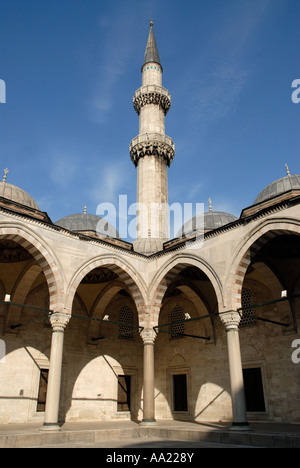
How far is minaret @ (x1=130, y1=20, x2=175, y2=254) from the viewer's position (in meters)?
18.9

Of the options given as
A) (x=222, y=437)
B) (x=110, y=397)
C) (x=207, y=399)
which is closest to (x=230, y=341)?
(x=222, y=437)

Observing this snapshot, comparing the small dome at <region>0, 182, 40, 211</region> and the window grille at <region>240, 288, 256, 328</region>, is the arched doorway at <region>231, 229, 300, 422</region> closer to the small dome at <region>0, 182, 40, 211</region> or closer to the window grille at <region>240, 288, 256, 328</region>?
the window grille at <region>240, 288, 256, 328</region>

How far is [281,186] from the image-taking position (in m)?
13.1

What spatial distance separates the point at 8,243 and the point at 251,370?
29.2 feet

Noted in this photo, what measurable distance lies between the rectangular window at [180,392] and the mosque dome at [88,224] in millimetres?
6483

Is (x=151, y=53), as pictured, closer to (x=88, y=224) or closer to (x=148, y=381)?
(x=88, y=224)

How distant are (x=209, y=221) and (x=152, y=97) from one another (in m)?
9.97

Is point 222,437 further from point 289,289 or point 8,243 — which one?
point 8,243

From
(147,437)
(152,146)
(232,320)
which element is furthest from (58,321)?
(152,146)

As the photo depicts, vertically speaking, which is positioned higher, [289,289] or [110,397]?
[289,289]

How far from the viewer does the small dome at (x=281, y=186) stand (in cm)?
1283

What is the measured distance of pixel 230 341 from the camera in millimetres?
9281

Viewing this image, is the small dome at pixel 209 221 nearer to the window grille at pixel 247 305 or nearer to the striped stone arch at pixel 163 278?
the window grille at pixel 247 305
